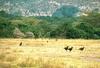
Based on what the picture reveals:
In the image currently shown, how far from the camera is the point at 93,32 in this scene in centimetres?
10919

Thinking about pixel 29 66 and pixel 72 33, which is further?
pixel 72 33

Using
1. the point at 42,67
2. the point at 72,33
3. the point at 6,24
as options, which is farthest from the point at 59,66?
the point at 6,24

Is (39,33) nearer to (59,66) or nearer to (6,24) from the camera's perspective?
(6,24)

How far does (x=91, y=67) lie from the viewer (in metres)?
31.4

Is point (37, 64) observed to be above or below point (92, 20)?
above

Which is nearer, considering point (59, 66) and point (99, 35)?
point (59, 66)

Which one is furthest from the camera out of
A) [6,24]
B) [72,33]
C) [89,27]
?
[6,24]

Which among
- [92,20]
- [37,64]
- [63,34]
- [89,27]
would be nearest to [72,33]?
[63,34]

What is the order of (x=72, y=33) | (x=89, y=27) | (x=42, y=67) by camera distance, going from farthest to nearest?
(x=89, y=27) → (x=72, y=33) → (x=42, y=67)

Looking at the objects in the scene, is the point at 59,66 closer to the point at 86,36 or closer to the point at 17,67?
the point at 17,67

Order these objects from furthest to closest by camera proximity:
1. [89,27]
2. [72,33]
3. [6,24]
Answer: [6,24]
[89,27]
[72,33]

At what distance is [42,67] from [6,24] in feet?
324

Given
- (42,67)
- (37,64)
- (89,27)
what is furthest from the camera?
(89,27)

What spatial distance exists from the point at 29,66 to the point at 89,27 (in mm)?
84418
